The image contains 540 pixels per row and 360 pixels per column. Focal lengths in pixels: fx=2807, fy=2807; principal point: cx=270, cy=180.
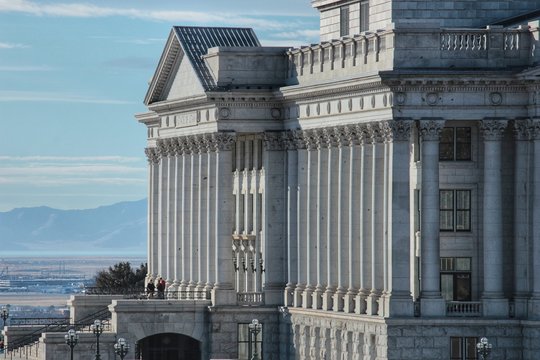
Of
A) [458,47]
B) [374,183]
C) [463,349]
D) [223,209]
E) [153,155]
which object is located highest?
[458,47]

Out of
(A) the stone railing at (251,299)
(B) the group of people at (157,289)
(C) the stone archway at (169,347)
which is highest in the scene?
(B) the group of people at (157,289)

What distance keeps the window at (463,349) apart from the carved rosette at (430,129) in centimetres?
982

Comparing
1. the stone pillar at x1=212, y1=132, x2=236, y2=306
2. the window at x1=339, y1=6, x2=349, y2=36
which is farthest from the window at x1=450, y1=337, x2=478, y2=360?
the window at x1=339, y1=6, x2=349, y2=36

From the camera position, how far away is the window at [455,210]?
13862cm

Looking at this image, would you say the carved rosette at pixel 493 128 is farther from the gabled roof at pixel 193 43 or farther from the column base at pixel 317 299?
Result: the gabled roof at pixel 193 43

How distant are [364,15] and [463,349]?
24921 millimetres

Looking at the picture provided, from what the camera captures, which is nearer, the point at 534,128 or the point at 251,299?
the point at 534,128

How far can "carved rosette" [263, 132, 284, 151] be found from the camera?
155m

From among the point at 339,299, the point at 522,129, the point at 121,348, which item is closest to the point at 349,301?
the point at 339,299

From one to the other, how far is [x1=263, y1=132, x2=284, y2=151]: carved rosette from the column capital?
19713mm

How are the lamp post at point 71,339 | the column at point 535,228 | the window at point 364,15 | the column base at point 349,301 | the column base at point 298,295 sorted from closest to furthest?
the column at point 535,228 → the column base at point 349,301 → the lamp post at point 71,339 → the column base at point 298,295 → the window at point 364,15

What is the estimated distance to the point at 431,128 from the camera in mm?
136250

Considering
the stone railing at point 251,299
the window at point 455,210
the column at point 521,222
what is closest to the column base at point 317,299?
the stone railing at point 251,299

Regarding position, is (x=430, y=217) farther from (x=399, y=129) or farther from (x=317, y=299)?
(x=317, y=299)
